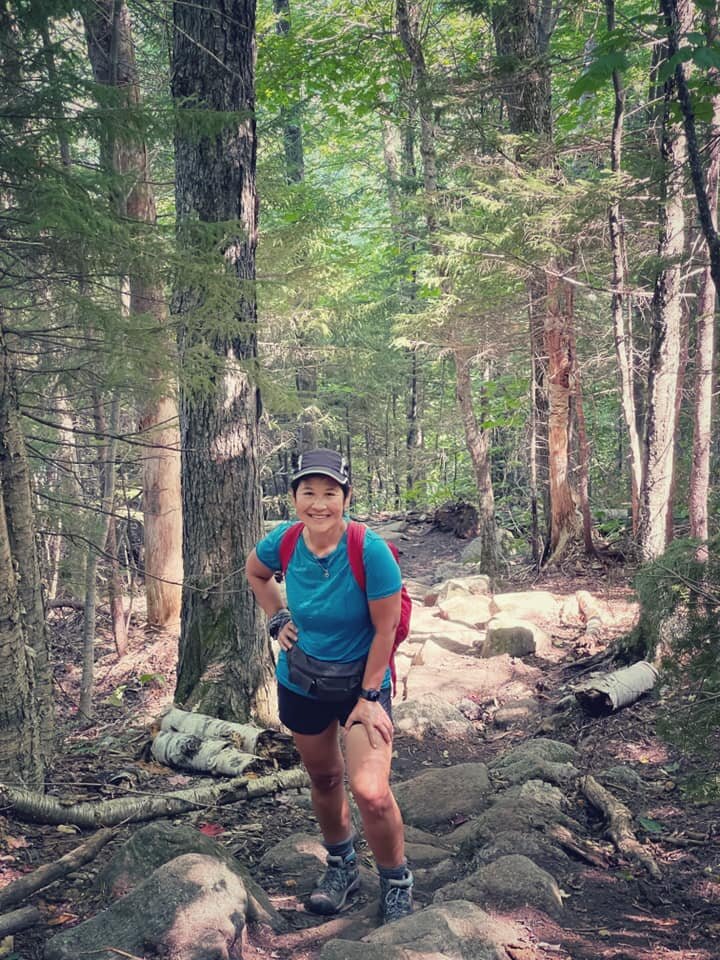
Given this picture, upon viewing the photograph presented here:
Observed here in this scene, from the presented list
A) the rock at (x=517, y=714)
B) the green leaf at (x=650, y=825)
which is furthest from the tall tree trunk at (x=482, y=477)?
the green leaf at (x=650, y=825)

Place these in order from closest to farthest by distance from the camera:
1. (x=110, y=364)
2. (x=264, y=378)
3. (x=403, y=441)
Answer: (x=110, y=364) → (x=264, y=378) → (x=403, y=441)

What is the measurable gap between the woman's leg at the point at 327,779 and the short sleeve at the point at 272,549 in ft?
2.74

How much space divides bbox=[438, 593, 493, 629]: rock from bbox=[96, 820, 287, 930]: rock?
730 centimetres

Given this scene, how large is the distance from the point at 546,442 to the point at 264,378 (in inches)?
321

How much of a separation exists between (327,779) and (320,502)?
1461 millimetres

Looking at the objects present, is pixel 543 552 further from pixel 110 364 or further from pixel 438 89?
pixel 110 364

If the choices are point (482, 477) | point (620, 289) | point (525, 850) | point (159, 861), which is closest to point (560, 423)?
point (482, 477)

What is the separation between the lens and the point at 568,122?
15.4 m

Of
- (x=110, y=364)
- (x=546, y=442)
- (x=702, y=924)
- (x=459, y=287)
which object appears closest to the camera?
(x=702, y=924)

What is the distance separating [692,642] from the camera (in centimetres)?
400

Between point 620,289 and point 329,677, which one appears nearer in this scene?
point 329,677

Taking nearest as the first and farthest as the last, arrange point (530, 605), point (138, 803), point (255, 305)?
point (138, 803) < point (255, 305) < point (530, 605)

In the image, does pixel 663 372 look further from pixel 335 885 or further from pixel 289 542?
pixel 335 885

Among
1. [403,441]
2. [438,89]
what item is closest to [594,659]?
[438,89]
